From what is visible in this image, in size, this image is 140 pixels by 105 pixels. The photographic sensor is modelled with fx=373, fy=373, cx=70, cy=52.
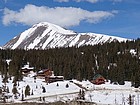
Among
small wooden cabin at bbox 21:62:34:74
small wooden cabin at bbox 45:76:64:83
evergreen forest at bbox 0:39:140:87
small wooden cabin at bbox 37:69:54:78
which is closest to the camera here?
small wooden cabin at bbox 45:76:64:83

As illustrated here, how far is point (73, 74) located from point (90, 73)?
24.0ft

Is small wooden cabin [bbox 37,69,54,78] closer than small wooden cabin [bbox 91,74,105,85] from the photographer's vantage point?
No

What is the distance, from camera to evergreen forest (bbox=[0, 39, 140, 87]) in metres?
147

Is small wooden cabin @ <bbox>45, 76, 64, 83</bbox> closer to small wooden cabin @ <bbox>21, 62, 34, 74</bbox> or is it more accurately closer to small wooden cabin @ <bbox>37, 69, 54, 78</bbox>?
small wooden cabin @ <bbox>37, 69, 54, 78</bbox>

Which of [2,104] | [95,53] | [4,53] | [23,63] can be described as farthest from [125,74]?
[2,104]

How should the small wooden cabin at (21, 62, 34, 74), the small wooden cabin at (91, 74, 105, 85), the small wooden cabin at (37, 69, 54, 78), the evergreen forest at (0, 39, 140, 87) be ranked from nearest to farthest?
the small wooden cabin at (91, 74, 105, 85) → the evergreen forest at (0, 39, 140, 87) → the small wooden cabin at (37, 69, 54, 78) → the small wooden cabin at (21, 62, 34, 74)

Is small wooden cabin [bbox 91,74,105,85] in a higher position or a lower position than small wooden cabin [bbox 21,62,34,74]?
lower

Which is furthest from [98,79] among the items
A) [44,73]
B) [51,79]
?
[44,73]

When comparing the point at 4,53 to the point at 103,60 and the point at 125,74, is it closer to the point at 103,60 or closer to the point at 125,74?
the point at 103,60

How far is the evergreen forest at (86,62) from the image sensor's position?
5773 inches

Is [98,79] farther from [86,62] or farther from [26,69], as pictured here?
[26,69]

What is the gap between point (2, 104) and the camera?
69.7 metres

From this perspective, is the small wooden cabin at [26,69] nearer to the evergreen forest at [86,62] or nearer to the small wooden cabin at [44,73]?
the evergreen forest at [86,62]

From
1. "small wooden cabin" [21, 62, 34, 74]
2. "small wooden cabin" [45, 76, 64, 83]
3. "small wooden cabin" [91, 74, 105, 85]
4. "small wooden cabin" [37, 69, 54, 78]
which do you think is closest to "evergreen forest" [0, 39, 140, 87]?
"small wooden cabin" [21, 62, 34, 74]
